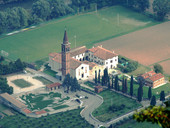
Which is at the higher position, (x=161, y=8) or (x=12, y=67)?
(x=161, y=8)

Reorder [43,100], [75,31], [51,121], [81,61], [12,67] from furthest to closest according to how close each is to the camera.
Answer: [75,31] → [81,61] → [12,67] → [43,100] → [51,121]

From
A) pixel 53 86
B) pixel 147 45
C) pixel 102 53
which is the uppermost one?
pixel 102 53

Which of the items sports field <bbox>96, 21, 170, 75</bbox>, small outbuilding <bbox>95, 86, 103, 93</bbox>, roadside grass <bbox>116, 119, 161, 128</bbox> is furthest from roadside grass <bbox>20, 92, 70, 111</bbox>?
sports field <bbox>96, 21, 170, 75</bbox>

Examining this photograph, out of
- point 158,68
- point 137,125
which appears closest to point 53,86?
point 158,68

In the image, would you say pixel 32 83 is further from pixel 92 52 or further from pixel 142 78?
pixel 142 78

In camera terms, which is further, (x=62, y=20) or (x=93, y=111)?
(x=62, y=20)

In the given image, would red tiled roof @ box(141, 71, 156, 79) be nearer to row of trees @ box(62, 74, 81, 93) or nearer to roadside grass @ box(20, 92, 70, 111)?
row of trees @ box(62, 74, 81, 93)

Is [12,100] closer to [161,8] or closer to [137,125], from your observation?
[137,125]

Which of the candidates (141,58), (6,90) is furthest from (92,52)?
(6,90)
